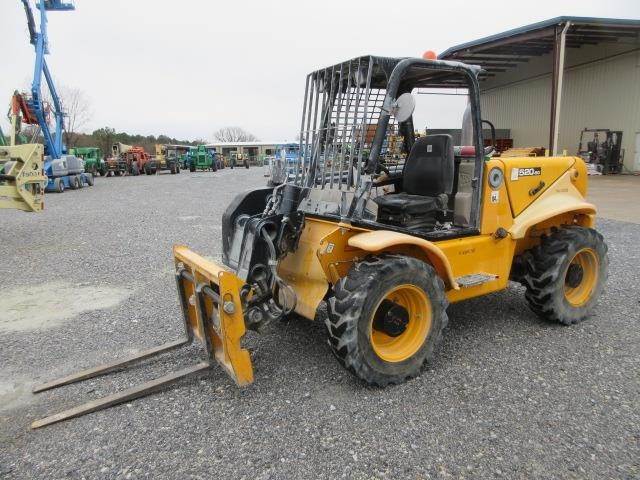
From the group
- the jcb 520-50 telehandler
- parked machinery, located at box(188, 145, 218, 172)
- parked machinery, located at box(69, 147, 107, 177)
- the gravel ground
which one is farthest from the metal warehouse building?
parked machinery, located at box(188, 145, 218, 172)

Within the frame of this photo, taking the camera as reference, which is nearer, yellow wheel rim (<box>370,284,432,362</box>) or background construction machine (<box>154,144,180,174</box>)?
yellow wheel rim (<box>370,284,432,362</box>)

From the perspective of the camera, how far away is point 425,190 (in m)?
4.11

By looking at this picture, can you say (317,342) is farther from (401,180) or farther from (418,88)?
(418,88)

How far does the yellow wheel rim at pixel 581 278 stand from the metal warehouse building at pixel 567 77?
14256 millimetres

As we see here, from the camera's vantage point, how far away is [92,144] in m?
45.8

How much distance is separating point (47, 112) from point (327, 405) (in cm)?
2114

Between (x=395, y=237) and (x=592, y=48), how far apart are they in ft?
83.4

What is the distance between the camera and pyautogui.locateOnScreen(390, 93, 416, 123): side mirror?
333 cm

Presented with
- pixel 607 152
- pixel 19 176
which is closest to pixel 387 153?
pixel 19 176

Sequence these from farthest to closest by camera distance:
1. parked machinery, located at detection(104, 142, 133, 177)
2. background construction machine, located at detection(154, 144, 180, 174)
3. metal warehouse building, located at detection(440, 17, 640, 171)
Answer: background construction machine, located at detection(154, 144, 180, 174)
parked machinery, located at detection(104, 142, 133, 177)
metal warehouse building, located at detection(440, 17, 640, 171)

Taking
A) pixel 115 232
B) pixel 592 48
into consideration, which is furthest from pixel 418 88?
pixel 592 48

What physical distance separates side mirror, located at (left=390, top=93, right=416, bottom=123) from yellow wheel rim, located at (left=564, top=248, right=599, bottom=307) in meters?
2.47

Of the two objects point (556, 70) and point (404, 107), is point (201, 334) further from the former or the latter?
point (556, 70)

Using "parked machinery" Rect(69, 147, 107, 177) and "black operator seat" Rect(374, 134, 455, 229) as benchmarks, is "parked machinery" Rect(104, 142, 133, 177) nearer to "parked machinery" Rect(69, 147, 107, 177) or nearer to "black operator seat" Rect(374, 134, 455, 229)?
"parked machinery" Rect(69, 147, 107, 177)
